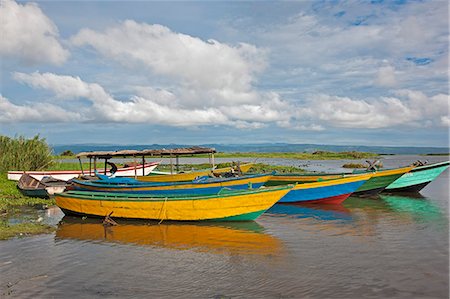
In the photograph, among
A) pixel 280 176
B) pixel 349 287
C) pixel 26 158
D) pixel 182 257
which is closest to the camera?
pixel 349 287

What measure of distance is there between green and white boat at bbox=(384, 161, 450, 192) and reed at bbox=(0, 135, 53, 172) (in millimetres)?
25494

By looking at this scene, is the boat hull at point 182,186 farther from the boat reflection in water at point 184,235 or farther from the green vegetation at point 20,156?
the green vegetation at point 20,156

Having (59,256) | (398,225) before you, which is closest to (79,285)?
(59,256)

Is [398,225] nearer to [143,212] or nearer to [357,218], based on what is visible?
[357,218]

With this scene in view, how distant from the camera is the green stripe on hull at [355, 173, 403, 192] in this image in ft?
72.1

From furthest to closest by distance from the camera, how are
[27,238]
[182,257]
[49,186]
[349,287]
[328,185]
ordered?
[49,186] → [328,185] → [27,238] → [182,257] → [349,287]

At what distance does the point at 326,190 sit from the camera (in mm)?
19125

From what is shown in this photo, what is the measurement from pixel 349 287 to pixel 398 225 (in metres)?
7.60

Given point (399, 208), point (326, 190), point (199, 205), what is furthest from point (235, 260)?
point (399, 208)

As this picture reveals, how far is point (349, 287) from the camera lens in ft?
26.7

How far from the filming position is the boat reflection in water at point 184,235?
11.4 m

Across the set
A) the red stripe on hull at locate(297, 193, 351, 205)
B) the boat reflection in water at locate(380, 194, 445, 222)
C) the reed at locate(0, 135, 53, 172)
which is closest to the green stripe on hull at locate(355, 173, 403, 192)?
the boat reflection in water at locate(380, 194, 445, 222)

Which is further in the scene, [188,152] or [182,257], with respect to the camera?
[188,152]

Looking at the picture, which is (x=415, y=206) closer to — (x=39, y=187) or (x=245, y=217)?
(x=245, y=217)
